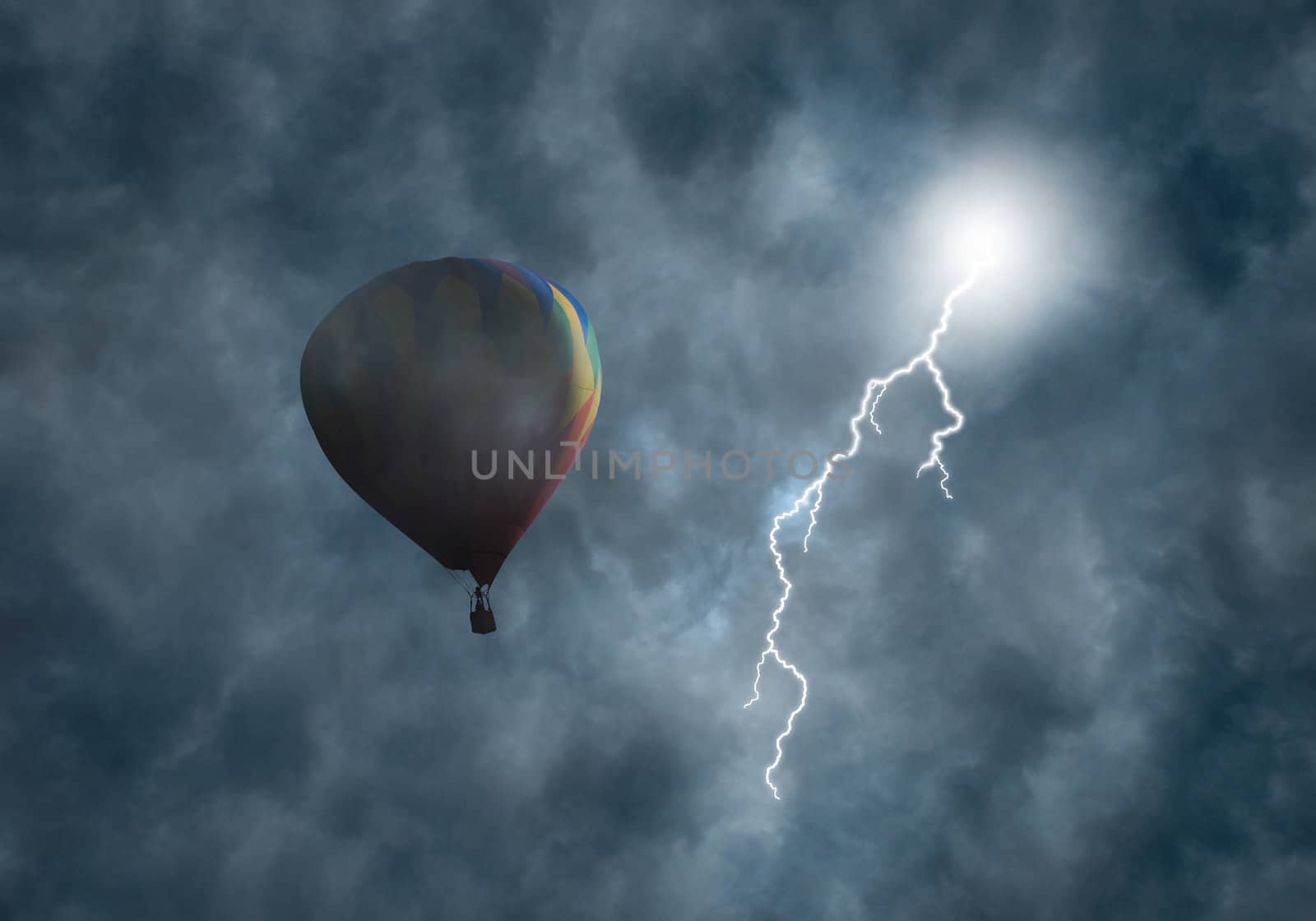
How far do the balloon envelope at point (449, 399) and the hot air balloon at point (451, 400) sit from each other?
0.03 m

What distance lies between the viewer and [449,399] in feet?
69.5

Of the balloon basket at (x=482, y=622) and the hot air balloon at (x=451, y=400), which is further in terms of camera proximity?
the balloon basket at (x=482, y=622)

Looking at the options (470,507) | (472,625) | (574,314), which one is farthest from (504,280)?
(472,625)

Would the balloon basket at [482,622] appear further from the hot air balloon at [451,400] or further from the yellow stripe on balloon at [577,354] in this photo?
the yellow stripe on balloon at [577,354]

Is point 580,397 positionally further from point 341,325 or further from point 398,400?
point 341,325

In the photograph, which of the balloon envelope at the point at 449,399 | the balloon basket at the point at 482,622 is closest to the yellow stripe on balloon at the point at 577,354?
the balloon envelope at the point at 449,399

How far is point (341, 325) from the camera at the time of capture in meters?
22.0

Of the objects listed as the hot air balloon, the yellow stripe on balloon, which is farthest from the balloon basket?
the yellow stripe on balloon

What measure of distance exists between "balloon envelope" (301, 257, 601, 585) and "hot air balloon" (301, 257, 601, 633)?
0.09 feet

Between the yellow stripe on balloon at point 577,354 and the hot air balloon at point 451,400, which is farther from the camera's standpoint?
the yellow stripe on balloon at point 577,354

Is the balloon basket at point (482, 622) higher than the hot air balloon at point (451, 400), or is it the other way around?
the hot air balloon at point (451, 400)

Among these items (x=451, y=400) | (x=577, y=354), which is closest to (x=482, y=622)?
(x=451, y=400)

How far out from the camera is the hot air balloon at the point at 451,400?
2131 cm

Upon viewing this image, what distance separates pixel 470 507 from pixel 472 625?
3.00 meters
